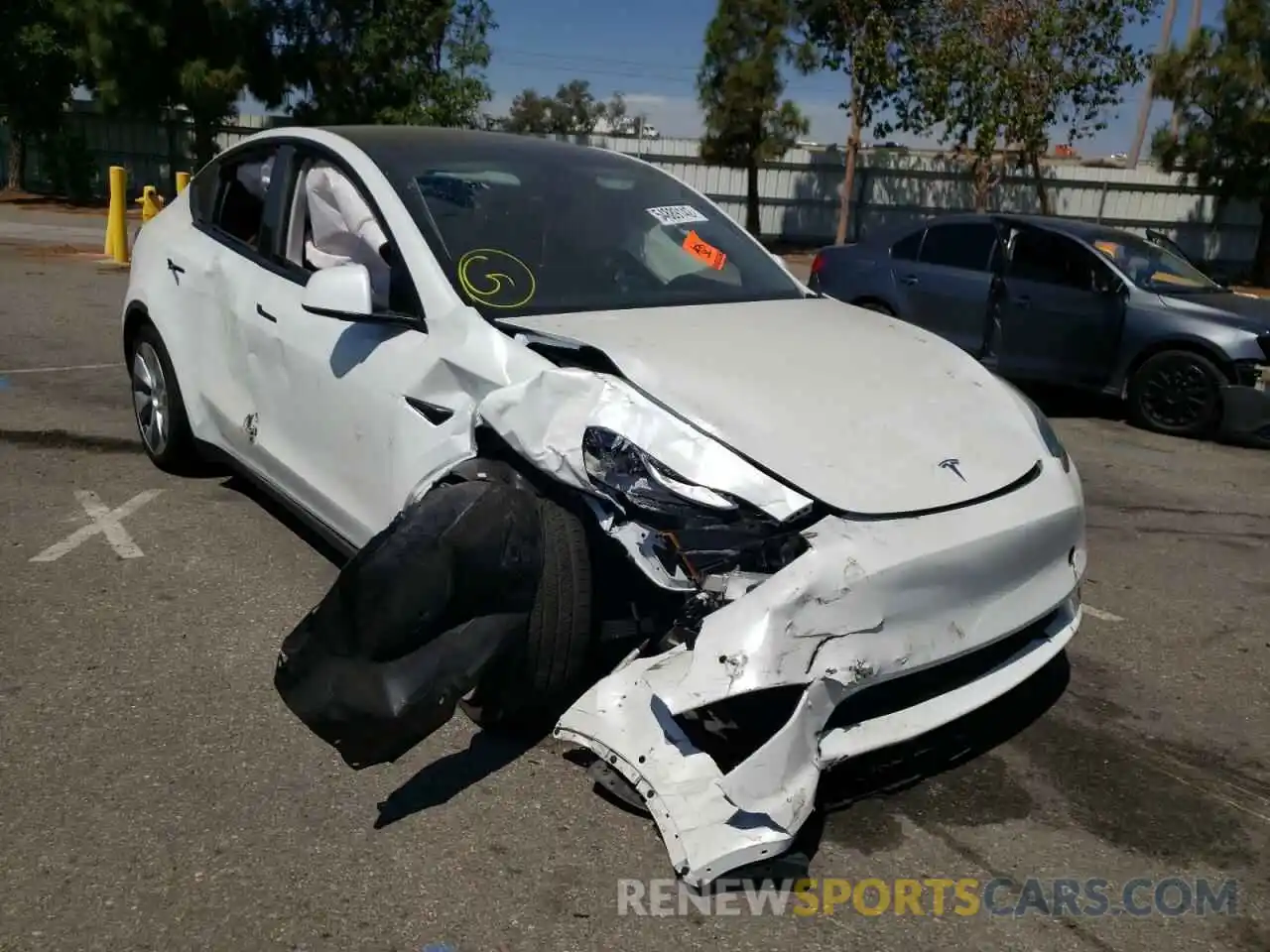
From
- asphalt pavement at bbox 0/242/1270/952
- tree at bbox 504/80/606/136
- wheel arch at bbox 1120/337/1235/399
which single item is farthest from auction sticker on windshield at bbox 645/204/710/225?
tree at bbox 504/80/606/136

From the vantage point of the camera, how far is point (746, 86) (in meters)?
26.6

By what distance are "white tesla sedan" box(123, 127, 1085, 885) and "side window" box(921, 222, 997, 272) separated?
5.37 meters

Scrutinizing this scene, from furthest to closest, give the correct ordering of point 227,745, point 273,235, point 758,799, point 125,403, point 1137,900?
1. point 125,403
2. point 273,235
3. point 227,745
4. point 1137,900
5. point 758,799

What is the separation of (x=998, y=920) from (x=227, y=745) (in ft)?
6.88

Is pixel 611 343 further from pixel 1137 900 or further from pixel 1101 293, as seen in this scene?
pixel 1101 293

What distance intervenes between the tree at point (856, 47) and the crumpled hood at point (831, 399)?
2022 centimetres

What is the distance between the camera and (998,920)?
2756 mm

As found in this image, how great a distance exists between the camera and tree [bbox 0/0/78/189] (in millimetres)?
26453

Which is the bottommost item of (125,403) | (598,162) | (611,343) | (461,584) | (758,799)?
(125,403)

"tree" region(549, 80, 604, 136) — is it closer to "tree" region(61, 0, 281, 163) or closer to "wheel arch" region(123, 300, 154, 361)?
"tree" region(61, 0, 281, 163)

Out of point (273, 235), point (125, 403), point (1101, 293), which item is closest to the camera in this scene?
point (273, 235)

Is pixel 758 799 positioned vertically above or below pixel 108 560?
above

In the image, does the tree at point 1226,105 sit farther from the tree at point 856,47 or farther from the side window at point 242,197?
the side window at point 242,197

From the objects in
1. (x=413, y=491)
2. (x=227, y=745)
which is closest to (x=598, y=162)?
(x=413, y=491)
